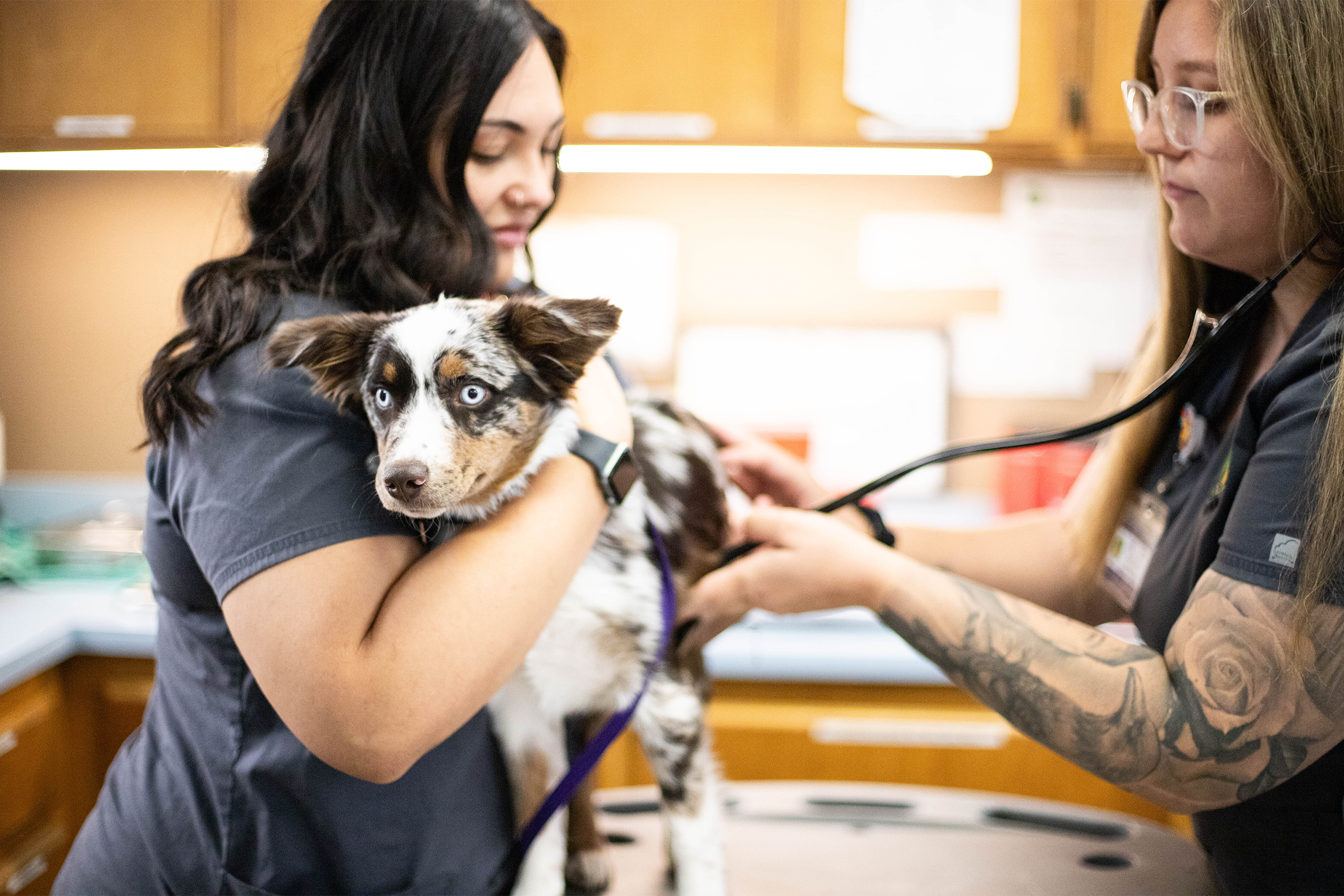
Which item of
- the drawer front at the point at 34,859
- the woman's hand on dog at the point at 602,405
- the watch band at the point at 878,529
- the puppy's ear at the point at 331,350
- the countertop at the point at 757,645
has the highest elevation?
the puppy's ear at the point at 331,350

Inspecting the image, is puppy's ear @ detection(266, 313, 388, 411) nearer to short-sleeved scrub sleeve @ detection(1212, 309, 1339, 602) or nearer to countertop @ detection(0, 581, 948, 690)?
short-sleeved scrub sleeve @ detection(1212, 309, 1339, 602)

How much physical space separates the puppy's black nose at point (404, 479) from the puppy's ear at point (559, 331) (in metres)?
0.19

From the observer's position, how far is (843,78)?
2.30 m

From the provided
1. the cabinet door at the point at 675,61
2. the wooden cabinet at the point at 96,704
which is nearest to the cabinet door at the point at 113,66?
the cabinet door at the point at 675,61

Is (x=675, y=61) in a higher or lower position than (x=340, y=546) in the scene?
higher

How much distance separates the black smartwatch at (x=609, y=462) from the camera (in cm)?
88

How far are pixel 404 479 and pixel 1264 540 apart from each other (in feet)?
2.51

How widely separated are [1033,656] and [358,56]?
91 centimetres

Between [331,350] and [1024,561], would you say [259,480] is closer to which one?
[331,350]

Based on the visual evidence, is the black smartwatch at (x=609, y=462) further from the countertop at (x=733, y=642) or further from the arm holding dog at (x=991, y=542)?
the countertop at (x=733, y=642)

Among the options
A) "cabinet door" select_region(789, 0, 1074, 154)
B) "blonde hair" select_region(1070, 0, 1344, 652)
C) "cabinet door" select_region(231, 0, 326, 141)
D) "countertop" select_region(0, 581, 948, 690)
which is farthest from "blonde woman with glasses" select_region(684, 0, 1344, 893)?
"cabinet door" select_region(231, 0, 326, 141)

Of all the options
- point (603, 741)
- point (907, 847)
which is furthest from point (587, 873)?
point (907, 847)

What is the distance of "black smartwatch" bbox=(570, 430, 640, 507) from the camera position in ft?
2.90

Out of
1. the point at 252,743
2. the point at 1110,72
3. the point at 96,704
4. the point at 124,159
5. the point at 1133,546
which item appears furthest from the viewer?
the point at 124,159
